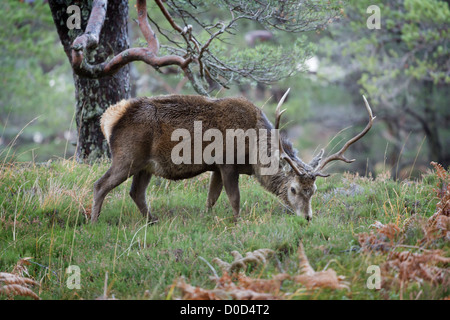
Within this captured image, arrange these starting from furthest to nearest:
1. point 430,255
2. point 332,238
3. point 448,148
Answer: point 448,148, point 332,238, point 430,255

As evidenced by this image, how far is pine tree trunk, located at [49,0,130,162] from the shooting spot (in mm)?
8250

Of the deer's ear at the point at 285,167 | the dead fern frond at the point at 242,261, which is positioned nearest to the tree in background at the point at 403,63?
the deer's ear at the point at 285,167

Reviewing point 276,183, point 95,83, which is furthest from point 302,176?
point 95,83

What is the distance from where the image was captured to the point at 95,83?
8.25 meters

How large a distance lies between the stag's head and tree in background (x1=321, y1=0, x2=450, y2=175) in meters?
7.61

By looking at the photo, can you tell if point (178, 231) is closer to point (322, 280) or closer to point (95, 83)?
point (322, 280)

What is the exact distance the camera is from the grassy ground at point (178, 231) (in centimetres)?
459

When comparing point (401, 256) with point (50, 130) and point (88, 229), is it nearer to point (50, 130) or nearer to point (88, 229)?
point (88, 229)

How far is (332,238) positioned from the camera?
5.21m

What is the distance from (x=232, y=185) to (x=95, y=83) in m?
3.10

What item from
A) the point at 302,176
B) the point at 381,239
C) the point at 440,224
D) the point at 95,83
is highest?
the point at 95,83
